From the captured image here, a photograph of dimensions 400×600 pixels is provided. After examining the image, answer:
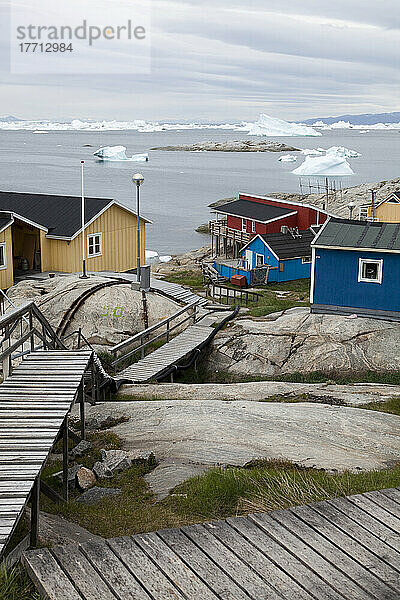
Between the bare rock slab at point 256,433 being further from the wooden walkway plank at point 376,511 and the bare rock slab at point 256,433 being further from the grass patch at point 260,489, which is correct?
the wooden walkway plank at point 376,511

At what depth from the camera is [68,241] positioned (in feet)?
108

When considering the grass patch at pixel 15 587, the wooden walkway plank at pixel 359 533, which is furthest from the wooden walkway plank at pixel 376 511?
the grass patch at pixel 15 587

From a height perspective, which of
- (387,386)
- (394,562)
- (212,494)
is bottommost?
(387,386)

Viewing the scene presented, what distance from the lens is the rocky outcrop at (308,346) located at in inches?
843

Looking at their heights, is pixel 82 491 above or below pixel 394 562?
below

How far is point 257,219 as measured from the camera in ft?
153

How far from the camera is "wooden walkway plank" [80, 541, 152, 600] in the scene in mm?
5266

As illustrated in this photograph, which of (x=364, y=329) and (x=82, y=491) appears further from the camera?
(x=364, y=329)

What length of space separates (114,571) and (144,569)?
0.79ft

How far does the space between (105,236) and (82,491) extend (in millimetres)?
25660

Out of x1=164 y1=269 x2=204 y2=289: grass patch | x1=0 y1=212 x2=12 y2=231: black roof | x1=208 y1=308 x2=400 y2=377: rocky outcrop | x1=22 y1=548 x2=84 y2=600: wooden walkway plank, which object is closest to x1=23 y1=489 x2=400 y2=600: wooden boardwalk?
x1=22 y1=548 x2=84 y2=600: wooden walkway plank

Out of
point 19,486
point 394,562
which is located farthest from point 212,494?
point 394,562

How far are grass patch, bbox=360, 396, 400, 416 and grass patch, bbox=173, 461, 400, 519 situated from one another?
6.17 m

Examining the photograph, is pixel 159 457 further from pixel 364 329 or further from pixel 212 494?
pixel 364 329
